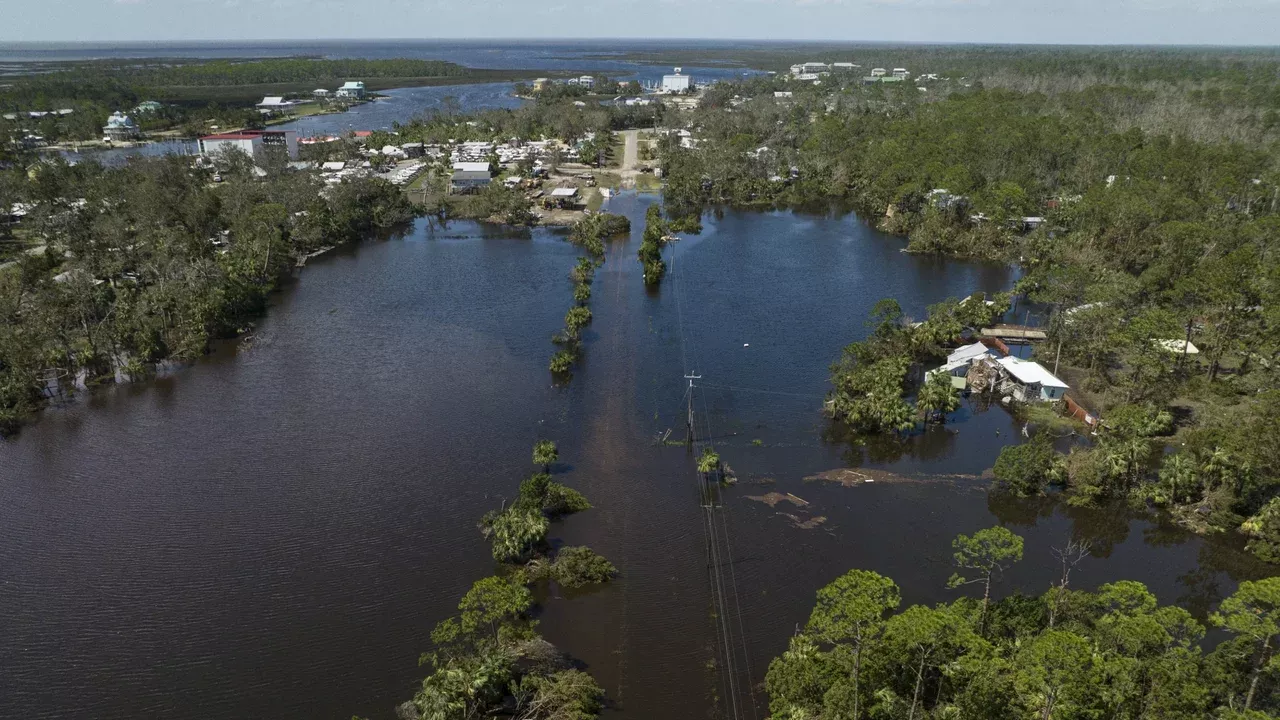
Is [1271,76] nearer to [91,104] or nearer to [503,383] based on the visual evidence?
[503,383]

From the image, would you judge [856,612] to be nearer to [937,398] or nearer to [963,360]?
[937,398]

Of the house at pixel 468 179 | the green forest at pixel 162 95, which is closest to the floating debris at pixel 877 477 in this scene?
the house at pixel 468 179

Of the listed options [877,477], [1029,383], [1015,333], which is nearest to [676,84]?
[1015,333]

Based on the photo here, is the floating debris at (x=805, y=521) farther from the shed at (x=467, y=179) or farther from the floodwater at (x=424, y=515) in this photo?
the shed at (x=467, y=179)

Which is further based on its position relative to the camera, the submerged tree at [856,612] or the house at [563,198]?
the house at [563,198]

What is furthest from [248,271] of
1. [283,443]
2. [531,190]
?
[531,190]

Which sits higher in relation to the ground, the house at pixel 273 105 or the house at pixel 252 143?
the house at pixel 273 105
